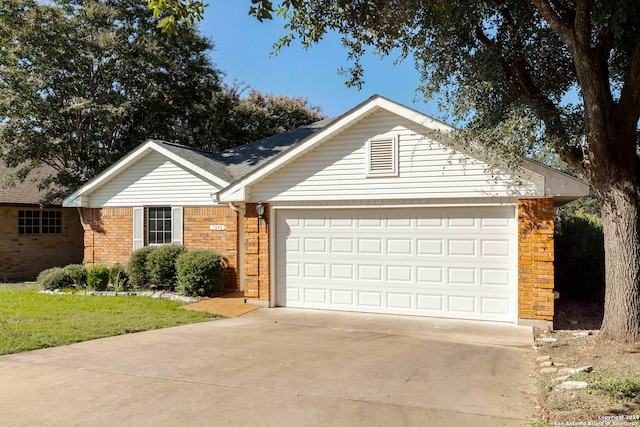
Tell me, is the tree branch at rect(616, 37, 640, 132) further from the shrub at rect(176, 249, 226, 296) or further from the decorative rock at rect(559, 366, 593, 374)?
the shrub at rect(176, 249, 226, 296)

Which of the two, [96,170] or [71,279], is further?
[96,170]

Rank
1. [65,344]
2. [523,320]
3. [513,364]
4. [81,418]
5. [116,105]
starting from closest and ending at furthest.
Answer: [81,418]
[513,364]
[65,344]
[523,320]
[116,105]

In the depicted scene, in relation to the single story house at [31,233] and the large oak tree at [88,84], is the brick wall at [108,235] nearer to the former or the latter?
the large oak tree at [88,84]

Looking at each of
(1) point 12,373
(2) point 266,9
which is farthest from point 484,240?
(1) point 12,373

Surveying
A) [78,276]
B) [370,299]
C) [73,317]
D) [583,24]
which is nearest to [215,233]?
[78,276]

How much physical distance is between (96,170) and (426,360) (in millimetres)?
17029

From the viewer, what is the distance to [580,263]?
12086 millimetres

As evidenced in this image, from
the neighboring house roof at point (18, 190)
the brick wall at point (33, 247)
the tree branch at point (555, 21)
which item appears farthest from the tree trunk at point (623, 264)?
the neighboring house roof at point (18, 190)

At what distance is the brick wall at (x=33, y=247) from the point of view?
17703 mm

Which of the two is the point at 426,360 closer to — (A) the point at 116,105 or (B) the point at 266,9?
(B) the point at 266,9

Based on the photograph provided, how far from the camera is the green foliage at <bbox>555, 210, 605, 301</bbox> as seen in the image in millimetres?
11789

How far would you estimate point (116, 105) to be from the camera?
1894 centimetres

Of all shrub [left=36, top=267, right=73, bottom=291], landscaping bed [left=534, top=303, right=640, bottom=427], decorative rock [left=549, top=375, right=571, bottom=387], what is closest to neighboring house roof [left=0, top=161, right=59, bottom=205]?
shrub [left=36, top=267, right=73, bottom=291]

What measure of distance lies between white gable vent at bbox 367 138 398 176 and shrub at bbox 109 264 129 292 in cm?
840
